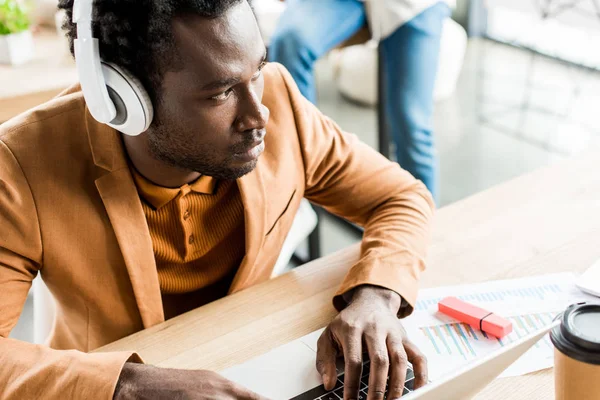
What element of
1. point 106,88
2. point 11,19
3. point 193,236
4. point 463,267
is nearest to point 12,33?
point 11,19

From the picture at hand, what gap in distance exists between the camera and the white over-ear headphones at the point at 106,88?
3.05ft

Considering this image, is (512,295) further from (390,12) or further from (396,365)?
(390,12)

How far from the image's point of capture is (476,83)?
12.8 feet

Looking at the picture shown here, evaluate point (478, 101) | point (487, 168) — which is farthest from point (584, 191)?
point (478, 101)

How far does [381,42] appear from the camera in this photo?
220cm

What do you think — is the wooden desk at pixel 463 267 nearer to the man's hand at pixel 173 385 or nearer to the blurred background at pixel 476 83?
the man's hand at pixel 173 385

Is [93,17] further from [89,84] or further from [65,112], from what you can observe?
[65,112]

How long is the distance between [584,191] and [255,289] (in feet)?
2.13

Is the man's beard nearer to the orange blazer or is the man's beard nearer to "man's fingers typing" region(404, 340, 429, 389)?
the orange blazer

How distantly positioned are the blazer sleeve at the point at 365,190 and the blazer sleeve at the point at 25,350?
0.44m

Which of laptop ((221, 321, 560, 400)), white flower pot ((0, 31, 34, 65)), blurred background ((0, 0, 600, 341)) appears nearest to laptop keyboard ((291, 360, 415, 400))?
laptop ((221, 321, 560, 400))

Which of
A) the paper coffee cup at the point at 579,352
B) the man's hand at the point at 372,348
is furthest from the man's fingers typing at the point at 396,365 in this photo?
the paper coffee cup at the point at 579,352

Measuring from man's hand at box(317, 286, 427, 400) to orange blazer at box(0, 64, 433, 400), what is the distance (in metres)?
0.06

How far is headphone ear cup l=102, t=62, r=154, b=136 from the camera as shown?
3.17 feet
